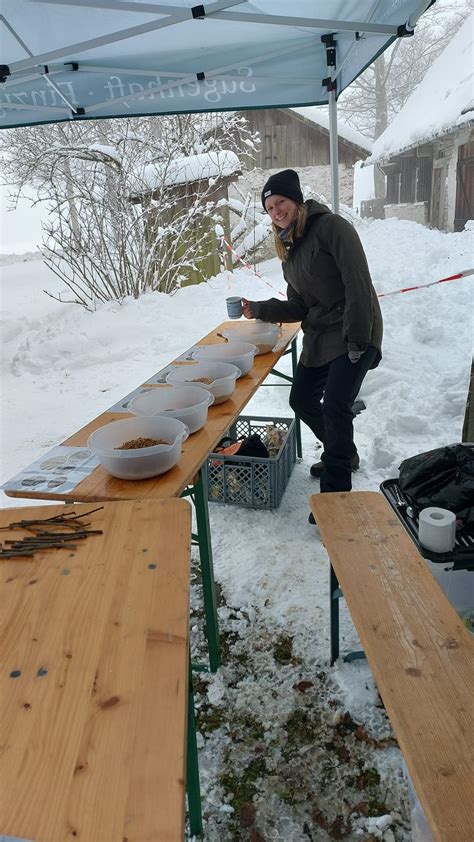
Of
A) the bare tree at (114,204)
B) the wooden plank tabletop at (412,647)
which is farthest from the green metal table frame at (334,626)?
the bare tree at (114,204)

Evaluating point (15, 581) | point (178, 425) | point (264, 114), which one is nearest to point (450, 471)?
point (178, 425)

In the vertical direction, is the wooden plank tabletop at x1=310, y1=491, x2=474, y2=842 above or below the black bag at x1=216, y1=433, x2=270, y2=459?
above

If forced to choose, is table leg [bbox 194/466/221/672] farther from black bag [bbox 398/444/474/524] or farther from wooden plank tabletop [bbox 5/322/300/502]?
black bag [bbox 398/444/474/524]

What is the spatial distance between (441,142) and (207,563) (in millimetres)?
15064

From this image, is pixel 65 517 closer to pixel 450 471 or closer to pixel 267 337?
pixel 450 471

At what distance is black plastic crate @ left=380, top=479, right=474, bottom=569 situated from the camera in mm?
1913

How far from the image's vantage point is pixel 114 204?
338 inches

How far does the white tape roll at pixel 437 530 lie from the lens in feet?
6.29

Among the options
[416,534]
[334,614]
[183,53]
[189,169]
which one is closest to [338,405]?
[416,534]

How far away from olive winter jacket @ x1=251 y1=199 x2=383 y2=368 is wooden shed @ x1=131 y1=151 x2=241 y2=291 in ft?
20.7

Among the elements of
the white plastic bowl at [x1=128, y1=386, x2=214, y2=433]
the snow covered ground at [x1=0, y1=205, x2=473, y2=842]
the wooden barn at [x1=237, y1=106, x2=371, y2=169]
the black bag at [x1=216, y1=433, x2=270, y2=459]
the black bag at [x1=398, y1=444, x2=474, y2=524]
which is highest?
the wooden barn at [x1=237, y1=106, x2=371, y2=169]

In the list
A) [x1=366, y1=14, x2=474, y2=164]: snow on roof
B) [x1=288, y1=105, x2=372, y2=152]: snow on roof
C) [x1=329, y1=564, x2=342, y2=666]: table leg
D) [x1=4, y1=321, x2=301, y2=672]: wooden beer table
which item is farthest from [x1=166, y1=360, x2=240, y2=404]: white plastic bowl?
[x1=288, y1=105, x2=372, y2=152]: snow on roof

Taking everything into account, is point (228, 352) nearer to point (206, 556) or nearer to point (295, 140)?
point (206, 556)

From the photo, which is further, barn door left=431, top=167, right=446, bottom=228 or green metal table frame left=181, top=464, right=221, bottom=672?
barn door left=431, top=167, right=446, bottom=228
